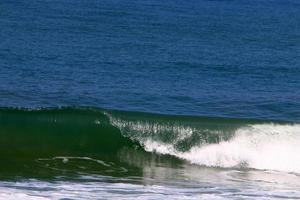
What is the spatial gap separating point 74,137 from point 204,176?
4.45 meters

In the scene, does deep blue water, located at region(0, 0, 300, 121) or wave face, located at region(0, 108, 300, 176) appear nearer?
wave face, located at region(0, 108, 300, 176)

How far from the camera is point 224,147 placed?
21641mm

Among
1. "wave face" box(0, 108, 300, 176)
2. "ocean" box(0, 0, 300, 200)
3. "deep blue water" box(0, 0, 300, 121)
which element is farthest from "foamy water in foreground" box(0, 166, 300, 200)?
"deep blue water" box(0, 0, 300, 121)

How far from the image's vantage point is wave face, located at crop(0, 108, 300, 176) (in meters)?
20.4

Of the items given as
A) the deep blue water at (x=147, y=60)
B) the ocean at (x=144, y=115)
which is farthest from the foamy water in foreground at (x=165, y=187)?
the deep blue water at (x=147, y=60)

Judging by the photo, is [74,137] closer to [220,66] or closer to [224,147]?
[224,147]

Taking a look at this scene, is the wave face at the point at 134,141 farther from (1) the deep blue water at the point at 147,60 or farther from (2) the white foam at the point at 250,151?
(1) the deep blue water at the point at 147,60

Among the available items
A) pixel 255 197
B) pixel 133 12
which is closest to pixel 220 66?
pixel 255 197

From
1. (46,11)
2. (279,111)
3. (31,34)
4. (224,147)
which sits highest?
(46,11)

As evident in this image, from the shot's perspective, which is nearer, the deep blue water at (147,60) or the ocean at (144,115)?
the ocean at (144,115)

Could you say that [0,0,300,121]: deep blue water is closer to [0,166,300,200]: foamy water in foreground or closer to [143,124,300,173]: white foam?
[143,124,300,173]: white foam

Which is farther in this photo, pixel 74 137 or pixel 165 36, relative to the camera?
pixel 165 36

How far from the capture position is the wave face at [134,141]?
67.0 feet

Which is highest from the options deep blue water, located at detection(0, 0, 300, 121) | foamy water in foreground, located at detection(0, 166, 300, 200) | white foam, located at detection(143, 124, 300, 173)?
deep blue water, located at detection(0, 0, 300, 121)
